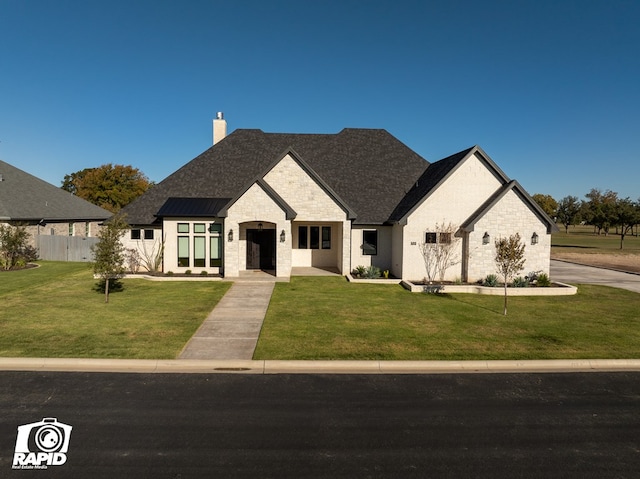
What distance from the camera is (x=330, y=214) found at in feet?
71.4

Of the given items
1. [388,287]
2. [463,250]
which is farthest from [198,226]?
[463,250]

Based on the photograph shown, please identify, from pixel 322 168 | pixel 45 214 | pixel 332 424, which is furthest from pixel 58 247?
pixel 332 424

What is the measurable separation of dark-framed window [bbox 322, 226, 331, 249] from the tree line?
47.8 m

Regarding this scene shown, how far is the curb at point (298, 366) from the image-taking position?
8.60 metres

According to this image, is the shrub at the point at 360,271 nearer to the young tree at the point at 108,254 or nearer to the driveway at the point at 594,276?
the young tree at the point at 108,254

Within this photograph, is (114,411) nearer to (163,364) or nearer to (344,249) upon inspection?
(163,364)

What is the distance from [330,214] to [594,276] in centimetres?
1901

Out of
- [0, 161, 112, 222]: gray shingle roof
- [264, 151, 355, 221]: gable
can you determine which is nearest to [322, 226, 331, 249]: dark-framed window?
[264, 151, 355, 221]: gable

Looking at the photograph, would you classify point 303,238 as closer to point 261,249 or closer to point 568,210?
point 261,249

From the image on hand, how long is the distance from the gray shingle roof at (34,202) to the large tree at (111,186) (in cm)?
2278

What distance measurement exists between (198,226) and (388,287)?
11540mm

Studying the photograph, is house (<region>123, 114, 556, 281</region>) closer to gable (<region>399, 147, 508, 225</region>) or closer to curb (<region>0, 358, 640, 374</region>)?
gable (<region>399, 147, 508, 225</region>)

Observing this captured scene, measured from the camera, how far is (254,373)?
28.0ft

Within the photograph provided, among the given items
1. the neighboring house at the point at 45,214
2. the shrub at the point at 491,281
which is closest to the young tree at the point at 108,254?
the neighboring house at the point at 45,214
